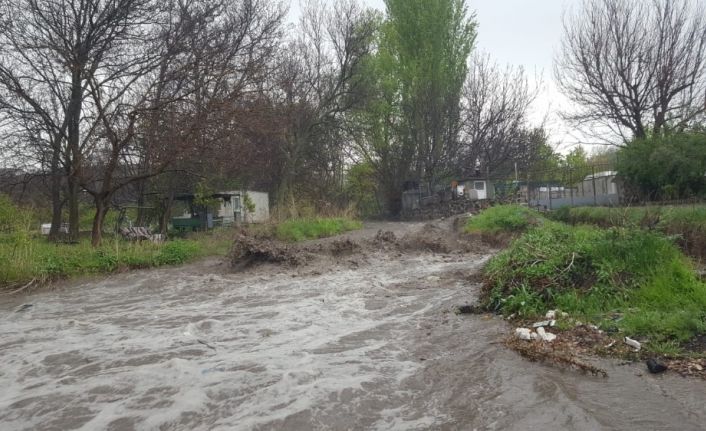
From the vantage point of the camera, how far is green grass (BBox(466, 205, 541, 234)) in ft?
57.6

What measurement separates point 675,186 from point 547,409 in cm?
1542

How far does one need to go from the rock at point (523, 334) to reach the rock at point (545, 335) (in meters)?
0.11

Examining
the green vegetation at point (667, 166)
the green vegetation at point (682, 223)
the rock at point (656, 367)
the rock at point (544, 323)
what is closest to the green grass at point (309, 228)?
the green vegetation at point (667, 166)

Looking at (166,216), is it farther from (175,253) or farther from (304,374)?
(304,374)

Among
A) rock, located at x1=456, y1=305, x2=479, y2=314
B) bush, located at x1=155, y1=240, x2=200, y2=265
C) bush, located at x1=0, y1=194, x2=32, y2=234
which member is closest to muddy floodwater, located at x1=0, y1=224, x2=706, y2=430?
rock, located at x1=456, y1=305, x2=479, y2=314

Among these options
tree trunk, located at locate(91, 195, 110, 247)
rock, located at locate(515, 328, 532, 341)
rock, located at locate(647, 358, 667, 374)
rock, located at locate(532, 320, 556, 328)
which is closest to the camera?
rock, located at locate(647, 358, 667, 374)

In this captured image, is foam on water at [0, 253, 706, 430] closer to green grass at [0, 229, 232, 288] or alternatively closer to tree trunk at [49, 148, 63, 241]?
green grass at [0, 229, 232, 288]

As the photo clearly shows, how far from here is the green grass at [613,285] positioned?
17.4 ft

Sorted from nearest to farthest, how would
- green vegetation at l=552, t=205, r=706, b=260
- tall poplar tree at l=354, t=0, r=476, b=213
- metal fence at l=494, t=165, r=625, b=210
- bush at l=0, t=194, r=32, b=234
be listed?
green vegetation at l=552, t=205, r=706, b=260 → bush at l=0, t=194, r=32, b=234 → metal fence at l=494, t=165, r=625, b=210 → tall poplar tree at l=354, t=0, r=476, b=213

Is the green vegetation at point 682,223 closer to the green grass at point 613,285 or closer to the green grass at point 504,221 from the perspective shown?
the green grass at point 613,285

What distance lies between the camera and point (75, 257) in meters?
13.6

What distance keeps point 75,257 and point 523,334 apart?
A: 1225 centimetres

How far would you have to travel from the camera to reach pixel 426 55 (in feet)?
115

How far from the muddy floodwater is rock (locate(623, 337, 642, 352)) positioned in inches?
15.8
